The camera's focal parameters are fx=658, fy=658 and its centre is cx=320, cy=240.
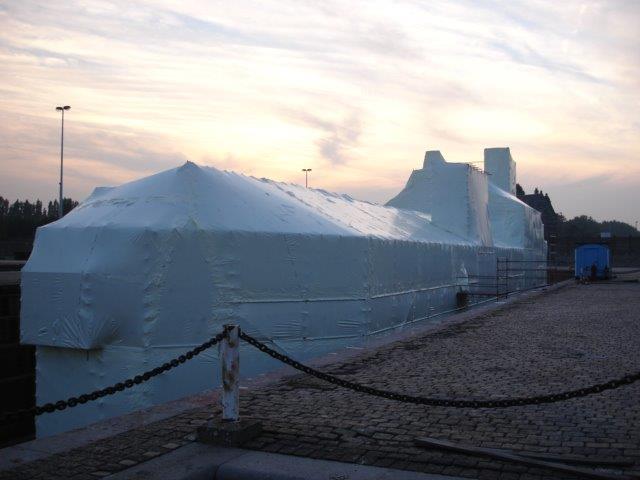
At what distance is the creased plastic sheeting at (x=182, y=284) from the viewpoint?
37.4 ft

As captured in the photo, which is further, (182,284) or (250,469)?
(182,284)

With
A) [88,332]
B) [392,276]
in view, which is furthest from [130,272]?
[392,276]

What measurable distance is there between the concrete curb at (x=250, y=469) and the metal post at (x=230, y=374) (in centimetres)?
51

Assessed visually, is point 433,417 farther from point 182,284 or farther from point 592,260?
point 592,260

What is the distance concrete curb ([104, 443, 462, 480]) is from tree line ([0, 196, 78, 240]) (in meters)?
62.5

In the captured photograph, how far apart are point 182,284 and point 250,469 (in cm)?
704

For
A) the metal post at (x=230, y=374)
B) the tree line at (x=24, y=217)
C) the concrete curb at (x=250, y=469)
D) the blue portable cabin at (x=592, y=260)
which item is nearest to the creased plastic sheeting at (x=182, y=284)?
the metal post at (x=230, y=374)

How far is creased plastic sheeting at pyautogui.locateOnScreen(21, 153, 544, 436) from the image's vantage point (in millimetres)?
11414

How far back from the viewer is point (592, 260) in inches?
1522

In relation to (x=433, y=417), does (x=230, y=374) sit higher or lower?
higher

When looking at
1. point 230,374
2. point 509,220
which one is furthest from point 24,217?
point 230,374

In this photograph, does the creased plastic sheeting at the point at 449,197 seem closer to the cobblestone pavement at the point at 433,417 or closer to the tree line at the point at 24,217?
the cobblestone pavement at the point at 433,417

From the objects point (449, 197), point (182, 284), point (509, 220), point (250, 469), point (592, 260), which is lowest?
point (250, 469)

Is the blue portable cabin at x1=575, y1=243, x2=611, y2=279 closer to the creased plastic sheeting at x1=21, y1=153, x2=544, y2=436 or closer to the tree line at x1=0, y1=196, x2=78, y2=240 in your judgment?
the creased plastic sheeting at x1=21, y1=153, x2=544, y2=436
